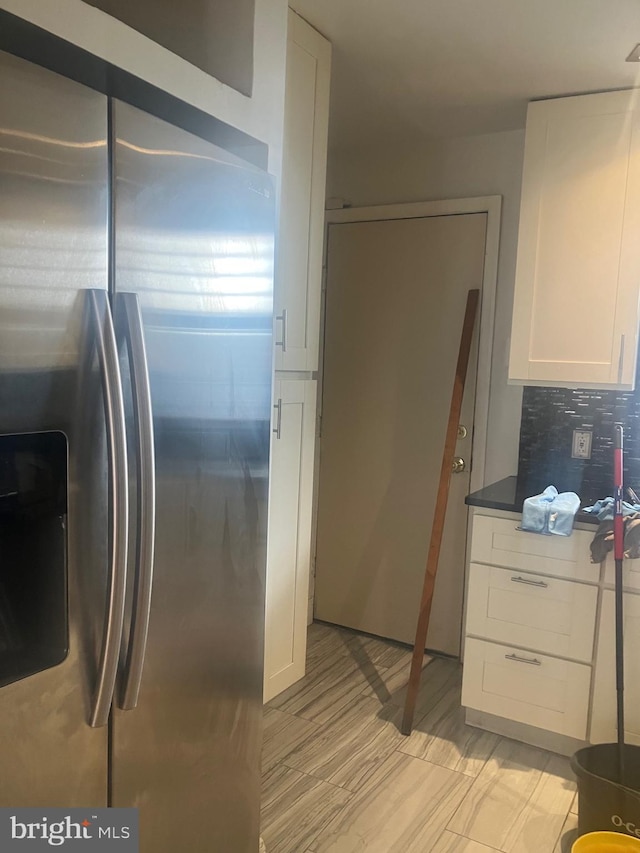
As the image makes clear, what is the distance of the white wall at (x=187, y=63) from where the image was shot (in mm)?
997

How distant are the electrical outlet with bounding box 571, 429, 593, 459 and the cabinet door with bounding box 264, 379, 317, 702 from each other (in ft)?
3.46

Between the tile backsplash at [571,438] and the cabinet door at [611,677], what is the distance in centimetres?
44

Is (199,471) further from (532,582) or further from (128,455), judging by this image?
(532,582)

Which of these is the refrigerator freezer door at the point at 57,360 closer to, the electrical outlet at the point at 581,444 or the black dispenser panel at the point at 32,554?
the black dispenser panel at the point at 32,554

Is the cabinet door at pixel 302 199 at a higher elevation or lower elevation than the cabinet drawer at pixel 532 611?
higher

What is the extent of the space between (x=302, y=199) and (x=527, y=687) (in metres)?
1.90

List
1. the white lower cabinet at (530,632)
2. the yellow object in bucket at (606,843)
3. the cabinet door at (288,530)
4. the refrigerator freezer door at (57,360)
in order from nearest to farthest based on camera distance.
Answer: the refrigerator freezer door at (57,360), the yellow object in bucket at (606,843), the white lower cabinet at (530,632), the cabinet door at (288,530)

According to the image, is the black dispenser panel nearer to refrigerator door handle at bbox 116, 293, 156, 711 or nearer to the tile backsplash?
refrigerator door handle at bbox 116, 293, 156, 711

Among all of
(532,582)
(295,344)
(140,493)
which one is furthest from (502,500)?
(140,493)

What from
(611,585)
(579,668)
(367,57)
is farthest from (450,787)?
(367,57)

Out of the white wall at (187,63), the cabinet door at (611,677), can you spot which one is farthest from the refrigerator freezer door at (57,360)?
the cabinet door at (611,677)

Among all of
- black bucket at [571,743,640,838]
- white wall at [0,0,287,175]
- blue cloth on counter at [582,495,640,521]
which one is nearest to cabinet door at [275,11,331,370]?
white wall at [0,0,287,175]

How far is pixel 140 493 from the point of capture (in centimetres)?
111

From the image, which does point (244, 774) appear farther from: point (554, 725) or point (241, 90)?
point (241, 90)
